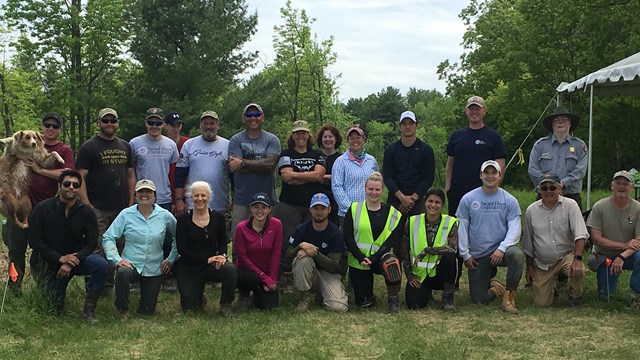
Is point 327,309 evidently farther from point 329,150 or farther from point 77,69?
point 77,69

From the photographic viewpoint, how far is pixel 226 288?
213 inches

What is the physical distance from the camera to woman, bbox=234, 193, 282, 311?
18.2 ft

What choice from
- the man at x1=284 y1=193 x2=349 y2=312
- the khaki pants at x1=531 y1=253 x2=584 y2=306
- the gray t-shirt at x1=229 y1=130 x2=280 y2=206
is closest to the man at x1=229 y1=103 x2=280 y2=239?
the gray t-shirt at x1=229 y1=130 x2=280 y2=206

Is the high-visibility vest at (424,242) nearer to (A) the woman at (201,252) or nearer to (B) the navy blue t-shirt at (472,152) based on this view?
(B) the navy blue t-shirt at (472,152)

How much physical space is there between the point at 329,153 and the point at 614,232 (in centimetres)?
293

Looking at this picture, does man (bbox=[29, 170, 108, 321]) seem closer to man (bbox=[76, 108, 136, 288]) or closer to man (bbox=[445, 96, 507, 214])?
man (bbox=[76, 108, 136, 288])

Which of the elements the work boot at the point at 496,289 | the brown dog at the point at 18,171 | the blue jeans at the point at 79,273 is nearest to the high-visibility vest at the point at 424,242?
the work boot at the point at 496,289

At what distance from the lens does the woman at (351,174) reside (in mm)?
6094

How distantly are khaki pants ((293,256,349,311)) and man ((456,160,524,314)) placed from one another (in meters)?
1.21

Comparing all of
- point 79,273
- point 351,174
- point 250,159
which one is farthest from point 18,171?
point 351,174

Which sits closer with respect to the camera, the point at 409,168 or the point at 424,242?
the point at 424,242

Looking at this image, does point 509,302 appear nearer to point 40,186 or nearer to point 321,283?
point 321,283

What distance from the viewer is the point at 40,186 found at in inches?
227

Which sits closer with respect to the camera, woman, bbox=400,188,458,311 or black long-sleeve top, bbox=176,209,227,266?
black long-sleeve top, bbox=176,209,227,266
